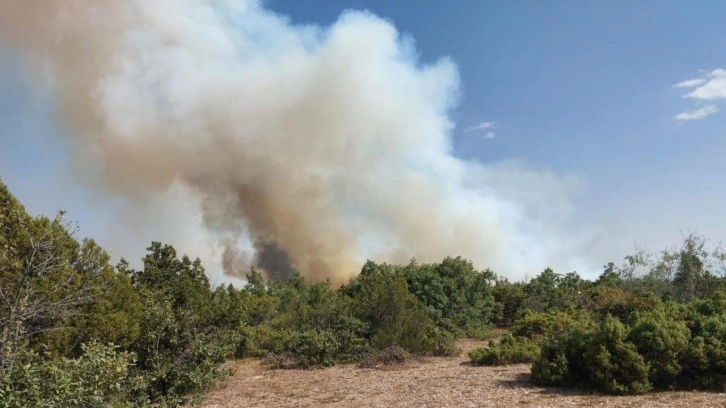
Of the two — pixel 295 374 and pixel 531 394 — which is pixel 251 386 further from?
pixel 531 394

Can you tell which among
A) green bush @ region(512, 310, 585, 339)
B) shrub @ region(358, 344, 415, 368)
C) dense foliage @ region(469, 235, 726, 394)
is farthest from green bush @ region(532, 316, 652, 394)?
green bush @ region(512, 310, 585, 339)

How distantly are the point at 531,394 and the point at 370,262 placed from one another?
88.7 feet

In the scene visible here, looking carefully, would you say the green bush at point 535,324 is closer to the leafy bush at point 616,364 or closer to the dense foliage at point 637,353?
the dense foliage at point 637,353

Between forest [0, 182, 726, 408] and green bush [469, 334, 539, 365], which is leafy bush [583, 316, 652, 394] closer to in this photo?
forest [0, 182, 726, 408]

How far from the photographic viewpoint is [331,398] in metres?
14.2

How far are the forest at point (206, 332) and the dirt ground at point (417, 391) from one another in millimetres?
828

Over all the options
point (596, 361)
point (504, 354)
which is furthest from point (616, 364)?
point (504, 354)

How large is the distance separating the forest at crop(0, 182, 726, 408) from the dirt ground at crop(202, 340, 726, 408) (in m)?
0.83

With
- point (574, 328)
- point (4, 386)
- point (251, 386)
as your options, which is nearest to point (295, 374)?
point (251, 386)

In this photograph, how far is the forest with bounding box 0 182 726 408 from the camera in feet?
26.9

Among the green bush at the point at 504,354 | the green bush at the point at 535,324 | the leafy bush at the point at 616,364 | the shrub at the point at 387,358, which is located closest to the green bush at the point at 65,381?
the leafy bush at the point at 616,364

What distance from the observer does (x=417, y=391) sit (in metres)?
14.0

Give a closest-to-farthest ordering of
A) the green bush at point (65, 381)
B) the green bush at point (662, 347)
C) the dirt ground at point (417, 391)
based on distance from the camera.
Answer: the green bush at point (65, 381) → the dirt ground at point (417, 391) → the green bush at point (662, 347)

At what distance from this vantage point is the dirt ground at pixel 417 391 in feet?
40.3
